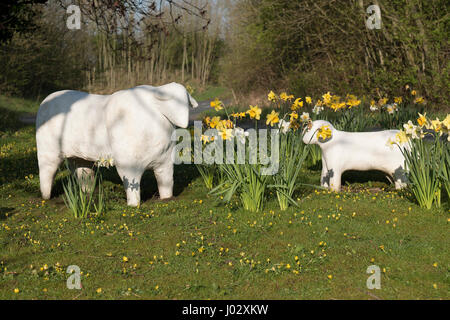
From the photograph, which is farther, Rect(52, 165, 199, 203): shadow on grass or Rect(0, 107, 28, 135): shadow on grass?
Rect(0, 107, 28, 135): shadow on grass

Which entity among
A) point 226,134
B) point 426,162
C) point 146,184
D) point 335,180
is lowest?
point 146,184

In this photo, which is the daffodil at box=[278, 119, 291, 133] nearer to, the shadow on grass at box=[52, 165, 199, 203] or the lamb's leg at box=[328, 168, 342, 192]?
the lamb's leg at box=[328, 168, 342, 192]

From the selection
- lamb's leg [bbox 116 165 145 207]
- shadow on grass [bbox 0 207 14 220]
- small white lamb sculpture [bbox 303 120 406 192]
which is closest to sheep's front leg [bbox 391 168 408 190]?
small white lamb sculpture [bbox 303 120 406 192]

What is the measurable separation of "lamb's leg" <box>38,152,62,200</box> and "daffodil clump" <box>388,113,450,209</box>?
425 cm

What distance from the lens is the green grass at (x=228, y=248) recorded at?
367cm

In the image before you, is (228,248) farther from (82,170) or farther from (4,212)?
(4,212)

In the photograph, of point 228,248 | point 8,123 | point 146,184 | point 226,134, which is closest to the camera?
point 228,248

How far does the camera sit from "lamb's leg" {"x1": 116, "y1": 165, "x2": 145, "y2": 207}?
5711 millimetres

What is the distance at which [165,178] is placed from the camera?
235 inches

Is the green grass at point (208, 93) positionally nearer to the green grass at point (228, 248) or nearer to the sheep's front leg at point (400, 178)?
the sheep's front leg at point (400, 178)

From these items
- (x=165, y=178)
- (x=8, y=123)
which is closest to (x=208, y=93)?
(x=8, y=123)

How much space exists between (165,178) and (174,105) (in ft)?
3.20

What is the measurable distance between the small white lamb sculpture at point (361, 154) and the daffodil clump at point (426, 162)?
509 millimetres
